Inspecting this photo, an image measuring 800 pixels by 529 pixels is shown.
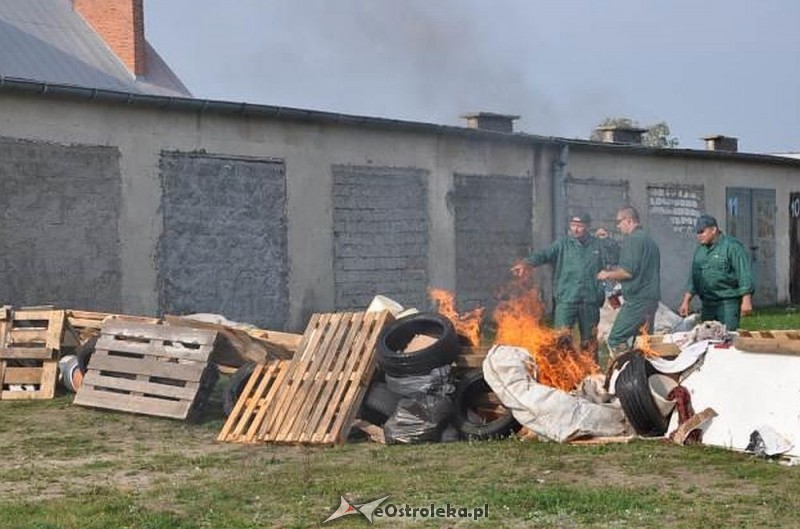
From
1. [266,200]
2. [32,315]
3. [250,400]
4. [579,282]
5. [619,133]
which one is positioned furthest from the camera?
[619,133]

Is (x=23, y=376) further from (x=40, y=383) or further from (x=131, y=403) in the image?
(x=131, y=403)

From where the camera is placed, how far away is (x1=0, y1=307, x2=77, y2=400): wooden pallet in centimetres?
1316

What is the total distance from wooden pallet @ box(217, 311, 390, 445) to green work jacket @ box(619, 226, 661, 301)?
224 cm

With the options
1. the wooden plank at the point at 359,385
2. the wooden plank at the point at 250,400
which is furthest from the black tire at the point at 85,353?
the wooden plank at the point at 359,385

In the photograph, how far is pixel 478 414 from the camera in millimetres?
10547

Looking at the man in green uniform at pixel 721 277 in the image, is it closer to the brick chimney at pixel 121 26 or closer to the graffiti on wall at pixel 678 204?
the graffiti on wall at pixel 678 204

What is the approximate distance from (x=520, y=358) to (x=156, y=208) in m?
7.97

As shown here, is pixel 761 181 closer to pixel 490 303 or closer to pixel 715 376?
pixel 490 303

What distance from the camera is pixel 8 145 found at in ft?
50.6

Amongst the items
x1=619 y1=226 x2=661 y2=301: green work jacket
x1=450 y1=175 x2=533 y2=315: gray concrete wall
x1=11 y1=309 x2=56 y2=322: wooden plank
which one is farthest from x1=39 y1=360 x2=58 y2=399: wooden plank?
x1=450 y1=175 x2=533 y2=315: gray concrete wall

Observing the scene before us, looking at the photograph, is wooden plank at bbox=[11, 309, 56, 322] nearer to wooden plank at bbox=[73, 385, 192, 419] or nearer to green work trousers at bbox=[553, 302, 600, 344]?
wooden plank at bbox=[73, 385, 192, 419]

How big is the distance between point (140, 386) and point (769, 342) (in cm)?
560

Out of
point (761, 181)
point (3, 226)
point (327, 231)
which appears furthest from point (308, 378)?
point (761, 181)

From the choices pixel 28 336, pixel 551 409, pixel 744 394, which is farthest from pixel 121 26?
pixel 744 394
